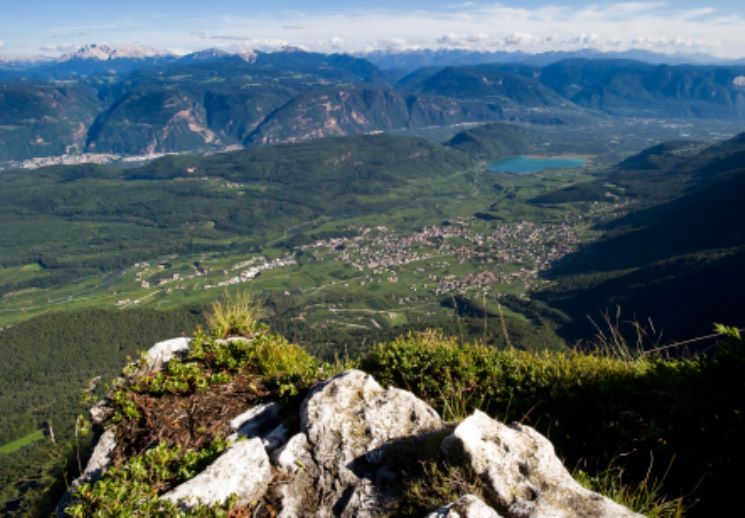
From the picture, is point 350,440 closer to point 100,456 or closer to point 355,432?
point 355,432

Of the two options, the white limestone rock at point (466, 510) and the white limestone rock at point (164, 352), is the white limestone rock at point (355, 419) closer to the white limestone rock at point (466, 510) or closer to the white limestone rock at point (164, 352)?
the white limestone rock at point (466, 510)

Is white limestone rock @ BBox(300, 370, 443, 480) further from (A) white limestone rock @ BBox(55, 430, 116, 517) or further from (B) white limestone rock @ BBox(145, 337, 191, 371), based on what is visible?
(B) white limestone rock @ BBox(145, 337, 191, 371)

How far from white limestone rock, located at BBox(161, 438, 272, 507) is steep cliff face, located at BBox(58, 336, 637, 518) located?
0.01 meters

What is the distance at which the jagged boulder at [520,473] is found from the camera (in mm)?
3811

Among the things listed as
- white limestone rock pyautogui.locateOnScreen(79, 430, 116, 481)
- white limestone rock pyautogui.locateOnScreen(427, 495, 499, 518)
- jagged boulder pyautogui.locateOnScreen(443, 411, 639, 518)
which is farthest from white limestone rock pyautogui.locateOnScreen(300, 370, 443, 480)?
white limestone rock pyautogui.locateOnScreen(79, 430, 116, 481)

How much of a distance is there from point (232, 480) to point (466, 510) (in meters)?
2.35

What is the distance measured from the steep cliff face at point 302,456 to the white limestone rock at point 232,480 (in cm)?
1

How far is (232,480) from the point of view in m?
4.57

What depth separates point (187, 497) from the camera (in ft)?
14.2

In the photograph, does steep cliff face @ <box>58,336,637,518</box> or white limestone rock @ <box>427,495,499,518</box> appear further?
steep cliff face @ <box>58,336,637,518</box>

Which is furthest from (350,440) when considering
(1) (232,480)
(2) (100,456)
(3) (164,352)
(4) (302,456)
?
(3) (164,352)

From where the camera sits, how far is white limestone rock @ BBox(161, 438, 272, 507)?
14.4ft

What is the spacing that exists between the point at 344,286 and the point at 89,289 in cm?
8432

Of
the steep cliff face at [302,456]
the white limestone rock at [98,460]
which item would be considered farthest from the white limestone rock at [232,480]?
the white limestone rock at [98,460]
